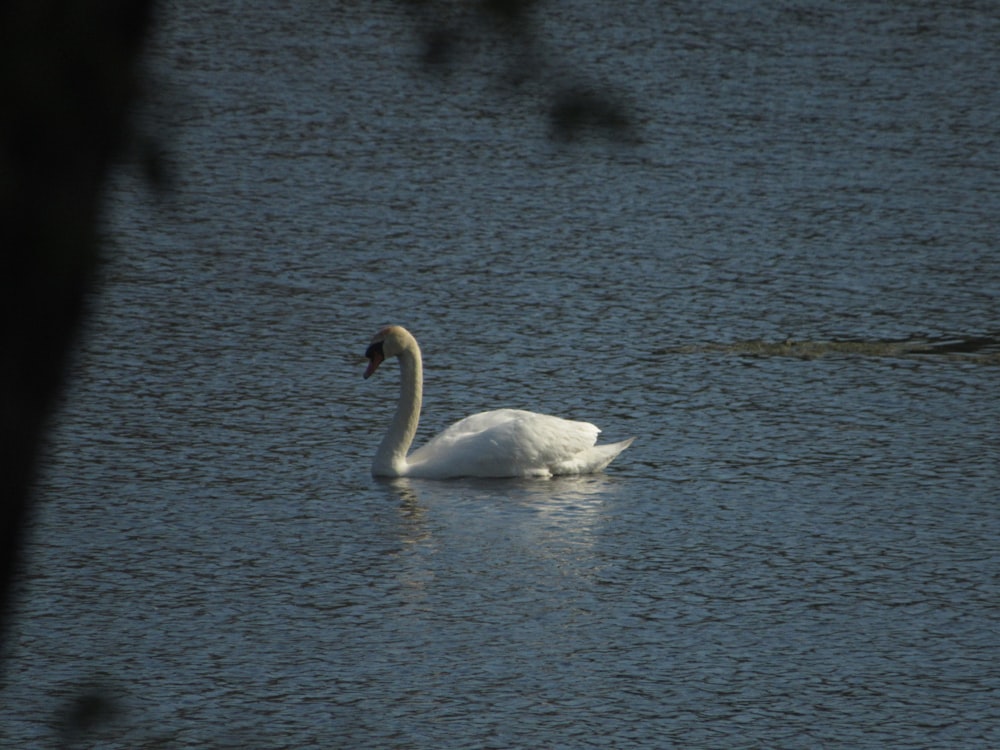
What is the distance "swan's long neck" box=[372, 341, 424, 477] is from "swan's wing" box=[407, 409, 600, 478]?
0.08 metres

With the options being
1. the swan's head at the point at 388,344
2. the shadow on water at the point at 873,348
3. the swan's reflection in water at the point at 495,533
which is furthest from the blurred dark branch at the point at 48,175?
the shadow on water at the point at 873,348

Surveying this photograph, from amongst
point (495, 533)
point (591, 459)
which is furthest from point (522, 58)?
point (591, 459)

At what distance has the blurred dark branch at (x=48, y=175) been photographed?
7.41 ft

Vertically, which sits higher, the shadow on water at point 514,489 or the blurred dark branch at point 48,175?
the blurred dark branch at point 48,175

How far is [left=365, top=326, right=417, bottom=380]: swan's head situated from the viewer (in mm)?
8672

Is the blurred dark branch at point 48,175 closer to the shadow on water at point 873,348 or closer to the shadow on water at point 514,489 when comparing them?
the shadow on water at point 514,489

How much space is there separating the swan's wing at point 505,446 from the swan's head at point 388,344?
50 cm

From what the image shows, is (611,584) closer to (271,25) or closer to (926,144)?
(926,144)

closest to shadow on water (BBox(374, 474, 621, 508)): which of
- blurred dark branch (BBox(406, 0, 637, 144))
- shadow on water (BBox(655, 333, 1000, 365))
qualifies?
shadow on water (BBox(655, 333, 1000, 365))

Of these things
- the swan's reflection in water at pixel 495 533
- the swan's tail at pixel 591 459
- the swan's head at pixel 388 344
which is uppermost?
the swan's head at pixel 388 344

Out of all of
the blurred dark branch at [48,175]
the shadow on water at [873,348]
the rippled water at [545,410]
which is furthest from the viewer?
the shadow on water at [873,348]

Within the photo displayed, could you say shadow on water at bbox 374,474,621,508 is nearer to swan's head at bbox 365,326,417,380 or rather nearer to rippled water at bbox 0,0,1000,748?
rippled water at bbox 0,0,1000,748

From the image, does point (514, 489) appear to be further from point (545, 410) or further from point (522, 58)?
point (522, 58)

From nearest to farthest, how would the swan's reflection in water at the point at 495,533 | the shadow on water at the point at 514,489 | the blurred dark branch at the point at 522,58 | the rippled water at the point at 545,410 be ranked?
1. the blurred dark branch at the point at 522,58
2. the rippled water at the point at 545,410
3. the swan's reflection in water at the point at 495,533
4. the shadow on water at the point at 514,489
